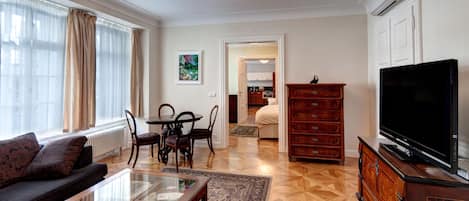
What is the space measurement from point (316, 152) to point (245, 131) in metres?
3.01

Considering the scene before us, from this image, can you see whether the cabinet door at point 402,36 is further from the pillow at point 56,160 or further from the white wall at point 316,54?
the pillow at point 56,160

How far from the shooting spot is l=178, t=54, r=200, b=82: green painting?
5.10m

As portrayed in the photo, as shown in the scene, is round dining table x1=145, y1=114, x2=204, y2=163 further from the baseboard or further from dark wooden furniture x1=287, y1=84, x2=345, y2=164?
the baseboard

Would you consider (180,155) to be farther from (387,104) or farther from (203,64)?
(387,104)

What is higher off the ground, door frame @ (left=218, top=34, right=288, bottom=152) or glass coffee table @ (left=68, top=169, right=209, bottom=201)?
door frame @ (left=218, top=34, right=288, bottom=152)

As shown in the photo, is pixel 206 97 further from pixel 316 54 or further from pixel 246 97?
pixel 246 97

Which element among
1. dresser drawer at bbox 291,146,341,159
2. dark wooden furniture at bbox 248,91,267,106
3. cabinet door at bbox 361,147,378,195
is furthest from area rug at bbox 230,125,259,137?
dark wooden furniture at bbox 248,91,267,106

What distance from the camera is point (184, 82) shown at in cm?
519

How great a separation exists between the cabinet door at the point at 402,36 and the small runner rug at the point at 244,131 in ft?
12.5

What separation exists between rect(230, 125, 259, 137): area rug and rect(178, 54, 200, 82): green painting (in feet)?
6.81

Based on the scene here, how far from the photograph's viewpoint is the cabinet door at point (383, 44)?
342cm

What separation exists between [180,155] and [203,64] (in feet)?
6.04

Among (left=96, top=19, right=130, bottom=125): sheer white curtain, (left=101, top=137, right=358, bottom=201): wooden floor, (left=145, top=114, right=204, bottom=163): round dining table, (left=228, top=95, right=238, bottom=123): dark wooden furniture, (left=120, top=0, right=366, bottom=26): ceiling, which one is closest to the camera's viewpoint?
(left=101, top=137, right=358, bottom=201): wooden floor

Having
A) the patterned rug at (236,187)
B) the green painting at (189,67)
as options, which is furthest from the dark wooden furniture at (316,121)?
the green painting at (189,67)
